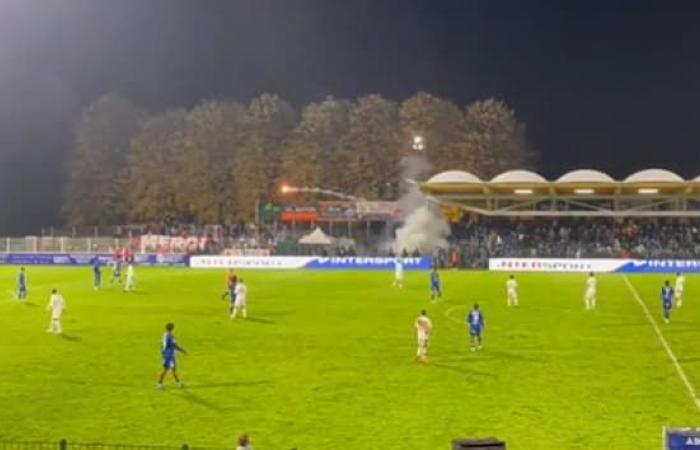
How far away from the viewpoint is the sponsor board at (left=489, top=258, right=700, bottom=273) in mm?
75250

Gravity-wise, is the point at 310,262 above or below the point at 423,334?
above

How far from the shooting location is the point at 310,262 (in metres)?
82.5

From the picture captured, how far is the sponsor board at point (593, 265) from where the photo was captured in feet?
247

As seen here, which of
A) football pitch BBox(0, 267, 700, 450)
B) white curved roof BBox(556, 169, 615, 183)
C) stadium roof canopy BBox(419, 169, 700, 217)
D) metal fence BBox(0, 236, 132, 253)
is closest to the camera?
football pitch BBox(0, 267, 700, 450)

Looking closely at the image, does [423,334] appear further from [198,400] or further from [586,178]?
[586,178]

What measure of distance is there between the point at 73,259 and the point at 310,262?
2346cm

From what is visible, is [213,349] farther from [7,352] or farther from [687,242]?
[687,242]

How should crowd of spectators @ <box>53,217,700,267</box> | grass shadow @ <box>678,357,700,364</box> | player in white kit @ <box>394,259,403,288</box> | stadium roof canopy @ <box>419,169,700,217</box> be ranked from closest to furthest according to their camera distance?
grass shadow @ <box>678,357,700,364</box>
player in white kit @ <box>394,259,403,288</box>
stadium roof canopy @ <box>419,169,700,217</box>
crowd of spectators @ <box>53,217,700,267</box>

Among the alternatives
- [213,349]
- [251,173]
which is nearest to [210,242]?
[251,173]

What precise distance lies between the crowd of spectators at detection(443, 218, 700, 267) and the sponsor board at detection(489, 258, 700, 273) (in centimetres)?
184

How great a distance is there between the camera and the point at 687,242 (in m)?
84.2

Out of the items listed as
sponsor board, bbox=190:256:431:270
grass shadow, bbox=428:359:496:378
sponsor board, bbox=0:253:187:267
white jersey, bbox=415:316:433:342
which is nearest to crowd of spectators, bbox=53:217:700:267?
sponsor board, bbox=190:256:431:270

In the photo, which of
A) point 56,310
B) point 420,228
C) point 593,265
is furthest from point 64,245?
point 56,310

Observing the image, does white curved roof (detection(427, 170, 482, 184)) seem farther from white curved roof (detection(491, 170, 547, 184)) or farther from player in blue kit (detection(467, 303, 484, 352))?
player in blue kit (detection(467, 303, 484, 352))
